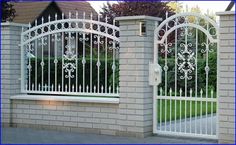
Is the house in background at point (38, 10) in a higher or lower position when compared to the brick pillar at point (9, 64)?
higher

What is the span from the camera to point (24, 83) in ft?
35.0

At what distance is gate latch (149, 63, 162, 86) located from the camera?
902cm

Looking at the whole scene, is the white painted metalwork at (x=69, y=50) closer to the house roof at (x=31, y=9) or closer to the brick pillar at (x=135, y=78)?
the brick pillar at (x=135, y=78)

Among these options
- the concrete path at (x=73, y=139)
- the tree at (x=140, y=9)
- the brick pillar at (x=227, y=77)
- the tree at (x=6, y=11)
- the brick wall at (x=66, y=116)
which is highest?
the tree at (x=140, y=9)

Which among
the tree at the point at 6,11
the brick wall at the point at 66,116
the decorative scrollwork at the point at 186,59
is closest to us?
the decorative scrollwork at the point at 186,59

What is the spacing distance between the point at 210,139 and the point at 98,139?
198 centimetres

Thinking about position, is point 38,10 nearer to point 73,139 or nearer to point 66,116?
point 66,116

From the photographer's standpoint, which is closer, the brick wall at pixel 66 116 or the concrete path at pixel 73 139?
the concrete path at pixel 73 139

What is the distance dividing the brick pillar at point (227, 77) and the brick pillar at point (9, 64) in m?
4.47

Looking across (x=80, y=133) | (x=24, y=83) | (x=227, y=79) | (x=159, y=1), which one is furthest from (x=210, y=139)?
(x=159, y=1)

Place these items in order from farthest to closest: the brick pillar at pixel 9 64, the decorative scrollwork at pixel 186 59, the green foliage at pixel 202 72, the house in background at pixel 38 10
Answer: the house in background at pixel 38 10 < the green foliage at pixel 202 72 < the brick pillar at pixel 9 64 < the decorative scrollwork at pixel 186 59

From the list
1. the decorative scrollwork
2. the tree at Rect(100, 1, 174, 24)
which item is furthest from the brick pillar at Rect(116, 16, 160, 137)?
the tree at Rect(100, 1, 174, 24)

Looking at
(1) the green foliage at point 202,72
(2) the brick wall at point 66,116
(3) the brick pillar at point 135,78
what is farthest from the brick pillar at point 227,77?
(2) the brick wall at point 66,116

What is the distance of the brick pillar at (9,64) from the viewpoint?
10469 millimetres
